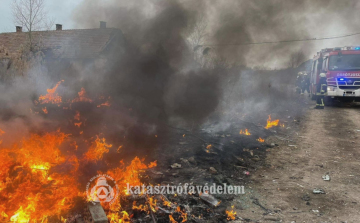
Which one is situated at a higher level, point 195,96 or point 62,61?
point 62,61

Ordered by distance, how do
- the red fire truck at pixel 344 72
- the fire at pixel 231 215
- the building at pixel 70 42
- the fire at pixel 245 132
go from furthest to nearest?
the building at pixel 70 42, the red fire truck at pixel 344 72, the fire at pixel 245 132, the fire at pixel 231 215

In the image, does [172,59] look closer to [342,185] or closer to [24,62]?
[24,62]

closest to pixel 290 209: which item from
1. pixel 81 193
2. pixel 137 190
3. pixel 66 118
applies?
pixel 137 190

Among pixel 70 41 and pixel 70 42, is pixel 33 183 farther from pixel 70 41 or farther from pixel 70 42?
pixel 70 41

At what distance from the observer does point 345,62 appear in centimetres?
1270

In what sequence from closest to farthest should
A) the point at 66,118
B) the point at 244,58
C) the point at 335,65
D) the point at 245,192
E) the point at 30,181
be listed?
the point at 30,181 → the point at 245,192 → the point at 66,118 → the point at 335,65 → the point at 244,58

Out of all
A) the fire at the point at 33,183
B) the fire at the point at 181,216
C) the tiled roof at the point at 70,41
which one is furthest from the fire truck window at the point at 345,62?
the fire at the point at 33,183

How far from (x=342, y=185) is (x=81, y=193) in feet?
16.7

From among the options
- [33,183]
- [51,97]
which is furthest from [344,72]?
[33,183]

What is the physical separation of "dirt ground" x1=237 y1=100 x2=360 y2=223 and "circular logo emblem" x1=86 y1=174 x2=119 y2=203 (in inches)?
84.7

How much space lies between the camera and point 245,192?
15.0 feet

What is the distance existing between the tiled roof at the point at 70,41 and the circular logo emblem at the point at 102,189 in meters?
12.8

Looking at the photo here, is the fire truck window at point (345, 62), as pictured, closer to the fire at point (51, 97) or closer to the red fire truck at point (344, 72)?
the red fire truck at point (344, 72)

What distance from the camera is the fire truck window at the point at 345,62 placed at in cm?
1252
